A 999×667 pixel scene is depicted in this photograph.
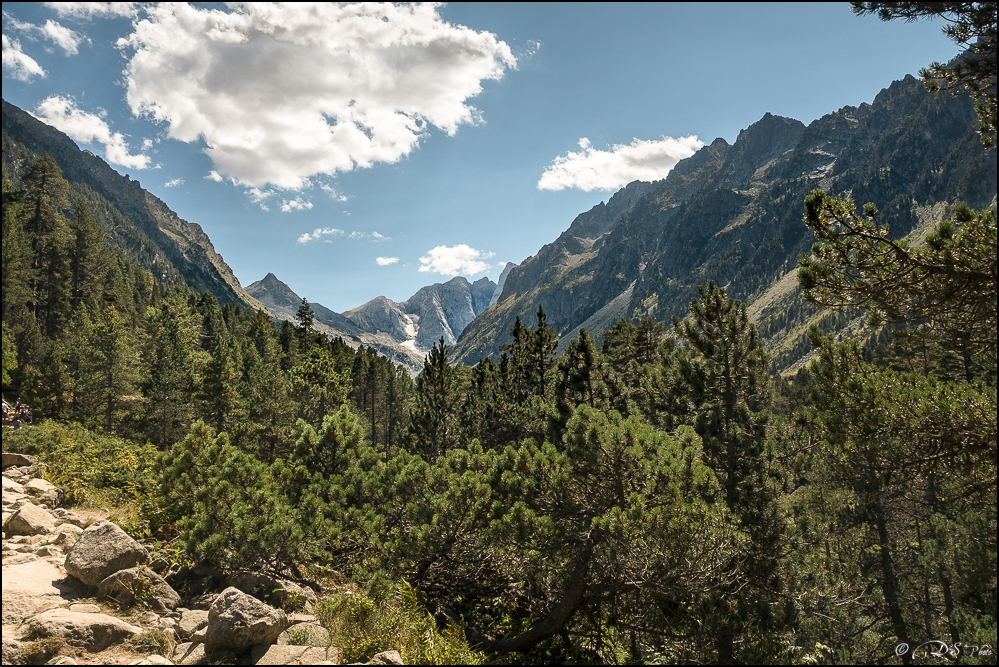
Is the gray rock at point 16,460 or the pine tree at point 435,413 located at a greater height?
the pine tree at point 435,413

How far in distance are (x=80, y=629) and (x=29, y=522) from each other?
7.28 meters

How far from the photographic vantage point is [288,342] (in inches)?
2625

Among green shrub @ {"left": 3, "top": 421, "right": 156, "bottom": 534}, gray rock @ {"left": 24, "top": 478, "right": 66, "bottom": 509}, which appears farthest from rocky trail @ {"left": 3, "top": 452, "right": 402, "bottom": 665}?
green shrub @ {"left": 3, "top": 421, "right": 156, "bottom": 534}

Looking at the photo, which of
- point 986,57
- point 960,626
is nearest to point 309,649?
point 986,57

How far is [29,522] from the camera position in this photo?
1123 centimetres

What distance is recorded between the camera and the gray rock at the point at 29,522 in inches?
435

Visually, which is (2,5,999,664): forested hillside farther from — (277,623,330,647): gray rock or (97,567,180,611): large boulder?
(97,567,180,611): large boulder

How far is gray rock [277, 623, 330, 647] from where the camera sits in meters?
7.73

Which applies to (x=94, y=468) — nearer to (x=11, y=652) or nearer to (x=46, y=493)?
(x=46, y=493)

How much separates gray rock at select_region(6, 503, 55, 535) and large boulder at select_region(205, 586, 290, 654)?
803 cm

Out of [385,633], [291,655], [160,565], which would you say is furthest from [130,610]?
[385,633]

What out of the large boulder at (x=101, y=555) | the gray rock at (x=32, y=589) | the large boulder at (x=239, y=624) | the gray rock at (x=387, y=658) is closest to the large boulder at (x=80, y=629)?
the gray rock at (x=32, y=589)

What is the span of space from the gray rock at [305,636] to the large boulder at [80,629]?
2.34m
